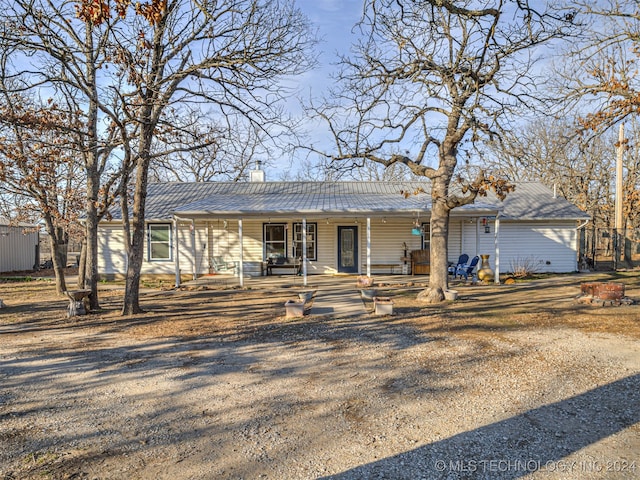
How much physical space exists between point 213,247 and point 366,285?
759cm

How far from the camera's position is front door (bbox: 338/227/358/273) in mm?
16906

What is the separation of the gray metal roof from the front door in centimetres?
141

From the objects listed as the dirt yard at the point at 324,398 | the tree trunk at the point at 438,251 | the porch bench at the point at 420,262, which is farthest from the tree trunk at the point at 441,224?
the porch bench at the point at 420,262

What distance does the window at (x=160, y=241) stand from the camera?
16.8 m

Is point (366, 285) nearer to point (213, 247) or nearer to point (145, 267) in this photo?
point (213, 247)

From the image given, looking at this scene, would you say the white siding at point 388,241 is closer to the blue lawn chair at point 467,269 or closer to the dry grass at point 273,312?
the blue lawn chair at point 467,269

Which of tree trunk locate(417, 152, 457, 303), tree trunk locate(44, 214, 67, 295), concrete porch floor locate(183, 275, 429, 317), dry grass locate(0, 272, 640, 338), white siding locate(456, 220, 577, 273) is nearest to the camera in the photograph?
dry grass locate(0, 272, 640, 338)

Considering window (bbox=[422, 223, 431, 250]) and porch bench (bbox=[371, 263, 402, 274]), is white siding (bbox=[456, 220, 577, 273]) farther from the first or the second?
porch bench (bbox=[371, 263, 402, 274])

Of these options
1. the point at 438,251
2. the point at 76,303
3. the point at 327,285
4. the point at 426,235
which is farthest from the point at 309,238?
the point at 76,303

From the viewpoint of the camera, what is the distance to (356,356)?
5.60m

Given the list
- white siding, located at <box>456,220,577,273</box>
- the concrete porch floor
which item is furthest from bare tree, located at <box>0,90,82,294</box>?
white siding, located at <box>456,220,577,273</box>

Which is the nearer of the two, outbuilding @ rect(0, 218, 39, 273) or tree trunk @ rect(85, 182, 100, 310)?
tree trunk @ rect(85, 182, 100, 310)

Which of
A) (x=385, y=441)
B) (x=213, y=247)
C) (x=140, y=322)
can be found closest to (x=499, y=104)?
(x=385, y=441)

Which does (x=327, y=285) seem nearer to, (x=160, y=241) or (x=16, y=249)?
(x=160, y=241)
